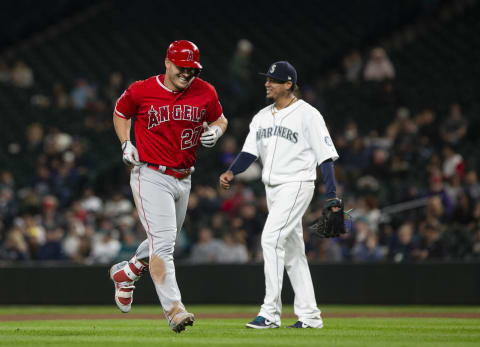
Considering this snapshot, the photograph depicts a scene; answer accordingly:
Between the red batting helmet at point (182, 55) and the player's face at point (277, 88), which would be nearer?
the red batting helmet at point (182, 55)

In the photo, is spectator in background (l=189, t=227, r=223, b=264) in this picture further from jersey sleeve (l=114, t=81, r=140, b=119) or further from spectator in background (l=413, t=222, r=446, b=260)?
jersey sleeve (l=114, t=81, r=140, b=119)

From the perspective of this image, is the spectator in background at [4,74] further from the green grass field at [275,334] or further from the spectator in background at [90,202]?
the green grass field at [275,334]

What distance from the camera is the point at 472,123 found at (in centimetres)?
1473

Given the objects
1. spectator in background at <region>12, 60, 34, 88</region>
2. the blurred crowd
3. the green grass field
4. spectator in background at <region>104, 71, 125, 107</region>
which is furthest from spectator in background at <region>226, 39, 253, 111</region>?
the green grass field

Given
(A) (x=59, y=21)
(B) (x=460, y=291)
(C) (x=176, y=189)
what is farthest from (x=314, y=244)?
(A) (x=59, y=21)

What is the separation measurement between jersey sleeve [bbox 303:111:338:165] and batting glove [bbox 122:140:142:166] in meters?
1.39

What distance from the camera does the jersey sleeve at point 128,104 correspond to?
707 cm

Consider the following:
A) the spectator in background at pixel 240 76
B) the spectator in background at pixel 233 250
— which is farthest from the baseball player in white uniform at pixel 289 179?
the spectator in background at pixel 240 76

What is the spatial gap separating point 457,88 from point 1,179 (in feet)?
27.8

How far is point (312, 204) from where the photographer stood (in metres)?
13.9

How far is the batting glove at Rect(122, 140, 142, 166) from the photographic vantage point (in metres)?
6.84

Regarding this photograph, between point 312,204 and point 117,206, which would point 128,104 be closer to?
point 312,204

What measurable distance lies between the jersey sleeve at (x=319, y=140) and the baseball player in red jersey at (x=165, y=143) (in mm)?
719

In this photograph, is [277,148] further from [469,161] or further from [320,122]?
[469,161]
